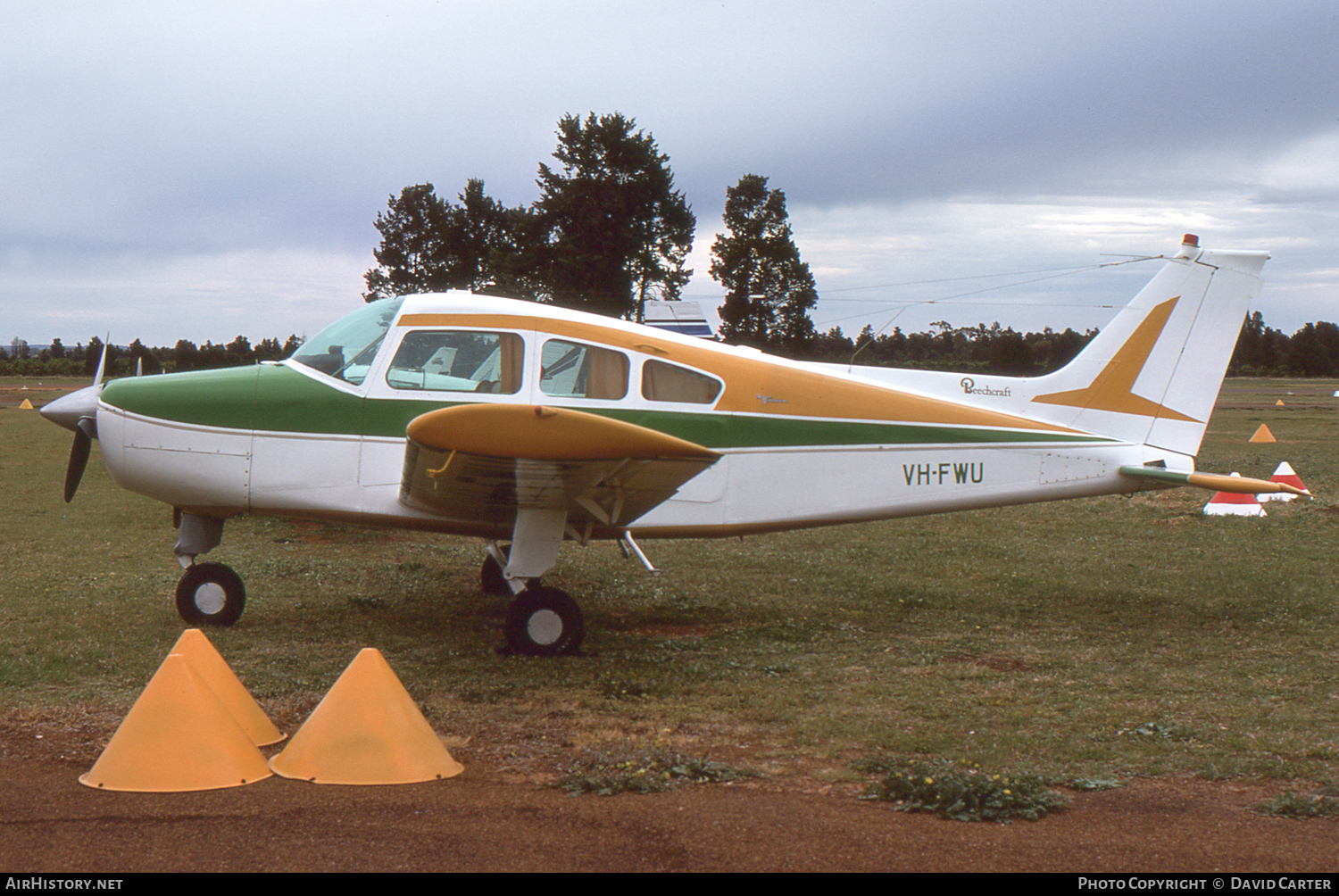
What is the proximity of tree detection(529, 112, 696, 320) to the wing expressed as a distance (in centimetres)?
2612

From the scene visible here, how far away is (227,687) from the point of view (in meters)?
5.07

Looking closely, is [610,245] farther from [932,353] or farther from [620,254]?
[932,353]

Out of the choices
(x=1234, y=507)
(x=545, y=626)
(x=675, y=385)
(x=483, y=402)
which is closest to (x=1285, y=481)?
(x=1234, y=507)

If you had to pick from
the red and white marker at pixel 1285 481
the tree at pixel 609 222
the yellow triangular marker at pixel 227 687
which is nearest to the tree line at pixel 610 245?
the tree at pixel 609 222

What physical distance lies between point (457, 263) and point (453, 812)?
4242cm

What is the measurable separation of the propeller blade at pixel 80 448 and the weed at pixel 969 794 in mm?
6212

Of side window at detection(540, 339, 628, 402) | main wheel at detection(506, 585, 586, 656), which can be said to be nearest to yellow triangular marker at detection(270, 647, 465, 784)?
main wheel at detection(506, 585, 586, 656)

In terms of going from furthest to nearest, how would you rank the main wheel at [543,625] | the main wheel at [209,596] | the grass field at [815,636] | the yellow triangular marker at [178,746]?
the main wheel at [209,596], the main wheel at [543,625], the grass field at [815,636], the yellow triangular marker at [178,746]

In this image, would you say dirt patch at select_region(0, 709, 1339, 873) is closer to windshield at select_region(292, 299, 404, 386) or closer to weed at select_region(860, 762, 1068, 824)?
weed at select_region(860, 762, 1068, 824)

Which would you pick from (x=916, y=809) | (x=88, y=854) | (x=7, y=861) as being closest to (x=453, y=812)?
(x=88, y=854)

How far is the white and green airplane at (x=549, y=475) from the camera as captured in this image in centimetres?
713

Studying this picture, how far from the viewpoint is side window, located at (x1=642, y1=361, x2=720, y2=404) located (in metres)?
7.39

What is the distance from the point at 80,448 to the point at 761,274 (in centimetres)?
4349

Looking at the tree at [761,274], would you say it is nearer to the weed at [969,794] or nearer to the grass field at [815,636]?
the grass field at [815,636]
